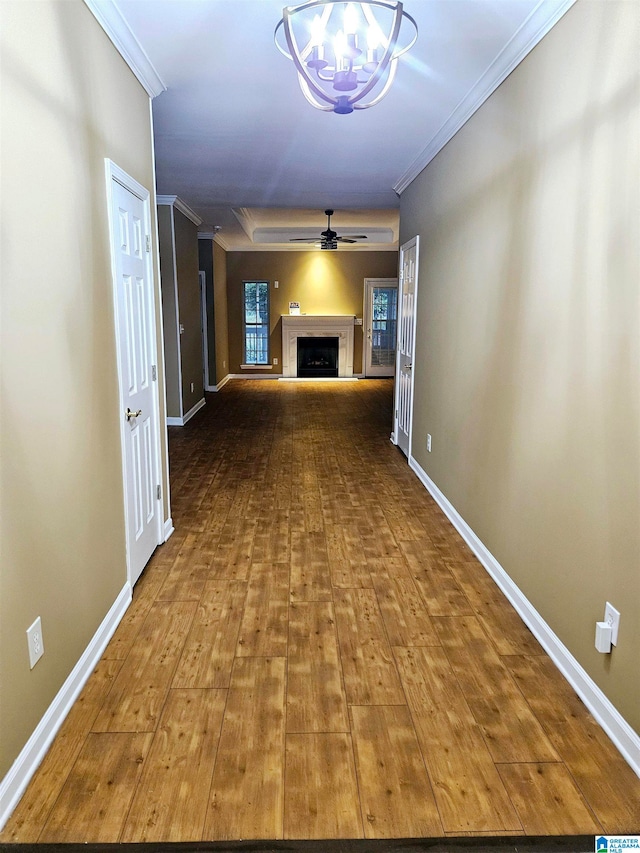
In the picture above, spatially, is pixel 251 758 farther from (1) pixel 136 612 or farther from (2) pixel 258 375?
(2) pixel 258 375

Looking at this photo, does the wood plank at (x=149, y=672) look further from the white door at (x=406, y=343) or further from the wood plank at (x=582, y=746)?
the white door at (x=406, y=343)

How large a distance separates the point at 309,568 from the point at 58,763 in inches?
64.0

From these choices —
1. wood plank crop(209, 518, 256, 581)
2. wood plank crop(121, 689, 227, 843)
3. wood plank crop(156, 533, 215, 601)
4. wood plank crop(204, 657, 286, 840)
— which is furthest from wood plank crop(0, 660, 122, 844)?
wood plank crop(209, 518, 256, 581)

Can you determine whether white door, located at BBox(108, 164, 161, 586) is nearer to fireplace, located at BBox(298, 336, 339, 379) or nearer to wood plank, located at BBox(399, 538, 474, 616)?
wood plank, located at BBox(399, 538, 474, 616)

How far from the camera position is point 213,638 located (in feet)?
8.41

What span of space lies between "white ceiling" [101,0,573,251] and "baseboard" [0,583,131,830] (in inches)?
96.7

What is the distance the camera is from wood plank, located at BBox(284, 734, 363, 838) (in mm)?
1615

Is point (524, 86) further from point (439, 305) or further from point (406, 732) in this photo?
point (406, 732)

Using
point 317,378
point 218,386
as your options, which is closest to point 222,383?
point 218,386

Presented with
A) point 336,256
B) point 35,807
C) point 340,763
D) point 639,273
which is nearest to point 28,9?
point 639,273

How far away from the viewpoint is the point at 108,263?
2529 mm

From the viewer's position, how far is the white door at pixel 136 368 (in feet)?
8.93

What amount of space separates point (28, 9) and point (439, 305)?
3145 mm

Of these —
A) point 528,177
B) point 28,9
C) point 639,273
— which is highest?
point 28,9
